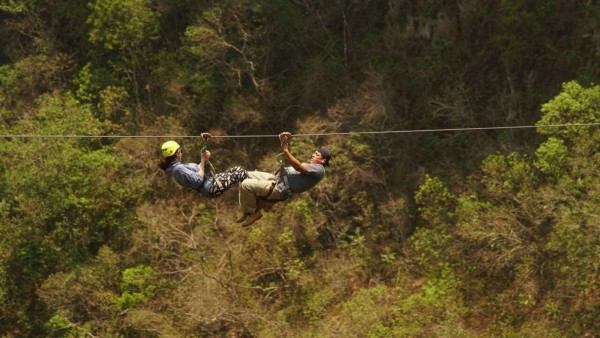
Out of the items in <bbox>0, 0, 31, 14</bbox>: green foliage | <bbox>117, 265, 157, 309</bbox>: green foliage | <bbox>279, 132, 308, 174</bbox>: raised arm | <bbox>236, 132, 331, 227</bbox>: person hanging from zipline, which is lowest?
<bbox>117, 265, 157, 309</bbox>: green foliage

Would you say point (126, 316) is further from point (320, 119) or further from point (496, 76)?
point (496, 76)

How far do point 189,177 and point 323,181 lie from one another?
12.6m

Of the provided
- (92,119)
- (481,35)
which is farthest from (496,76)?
(92,119)

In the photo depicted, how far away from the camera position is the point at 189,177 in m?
12.3

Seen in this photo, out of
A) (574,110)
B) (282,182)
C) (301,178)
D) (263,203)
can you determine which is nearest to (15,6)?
(574,110)

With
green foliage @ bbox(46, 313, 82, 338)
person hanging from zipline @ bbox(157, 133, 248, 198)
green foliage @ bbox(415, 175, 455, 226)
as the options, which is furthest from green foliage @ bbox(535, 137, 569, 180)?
green foliage @ bbox(46, 313, 82, 338)

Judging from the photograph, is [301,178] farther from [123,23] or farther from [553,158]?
[123,23]

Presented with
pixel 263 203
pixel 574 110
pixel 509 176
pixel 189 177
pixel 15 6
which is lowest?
pixel 509 176

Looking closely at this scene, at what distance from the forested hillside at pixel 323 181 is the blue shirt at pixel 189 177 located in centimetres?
911

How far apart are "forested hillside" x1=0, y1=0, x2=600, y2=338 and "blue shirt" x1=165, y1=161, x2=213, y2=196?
9.11 metres

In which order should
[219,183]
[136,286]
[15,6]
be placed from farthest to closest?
[15,6], [136,286], [219,183]

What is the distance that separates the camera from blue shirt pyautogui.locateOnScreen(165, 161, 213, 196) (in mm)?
12305

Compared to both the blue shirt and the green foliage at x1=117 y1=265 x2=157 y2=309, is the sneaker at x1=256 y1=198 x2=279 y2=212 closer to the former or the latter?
the blue shirt

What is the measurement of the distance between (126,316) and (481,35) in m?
10.7
